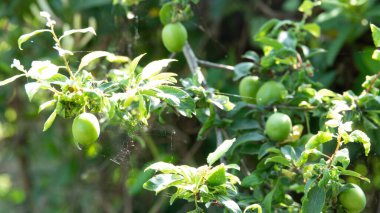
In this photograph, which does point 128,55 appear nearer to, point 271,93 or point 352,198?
point 271,93

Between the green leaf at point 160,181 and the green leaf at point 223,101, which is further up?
the green leaf at point 223,101

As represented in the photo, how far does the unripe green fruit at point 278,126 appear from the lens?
123 centimetres

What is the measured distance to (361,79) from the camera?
192cm

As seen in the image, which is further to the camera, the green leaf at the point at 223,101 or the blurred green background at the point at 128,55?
the blurred green background at the point at 128,55

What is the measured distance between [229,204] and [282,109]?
1.26ft

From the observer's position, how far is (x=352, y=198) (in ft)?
3.53

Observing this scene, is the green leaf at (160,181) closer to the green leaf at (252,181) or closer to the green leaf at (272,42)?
the green leaf at (252,181)

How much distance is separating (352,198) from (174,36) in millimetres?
503

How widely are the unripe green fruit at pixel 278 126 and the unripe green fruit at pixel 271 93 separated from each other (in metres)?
0.07

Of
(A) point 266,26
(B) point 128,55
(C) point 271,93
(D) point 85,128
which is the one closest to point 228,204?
(D) point 85,128

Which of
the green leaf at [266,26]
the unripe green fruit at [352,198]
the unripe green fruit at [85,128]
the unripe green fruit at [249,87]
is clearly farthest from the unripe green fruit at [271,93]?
the unripe green fruit at [85,128]

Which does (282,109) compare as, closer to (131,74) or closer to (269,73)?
(269,73)

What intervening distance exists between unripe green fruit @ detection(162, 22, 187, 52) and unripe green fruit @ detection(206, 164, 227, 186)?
399 mm

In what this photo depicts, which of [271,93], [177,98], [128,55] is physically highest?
[177,98]
